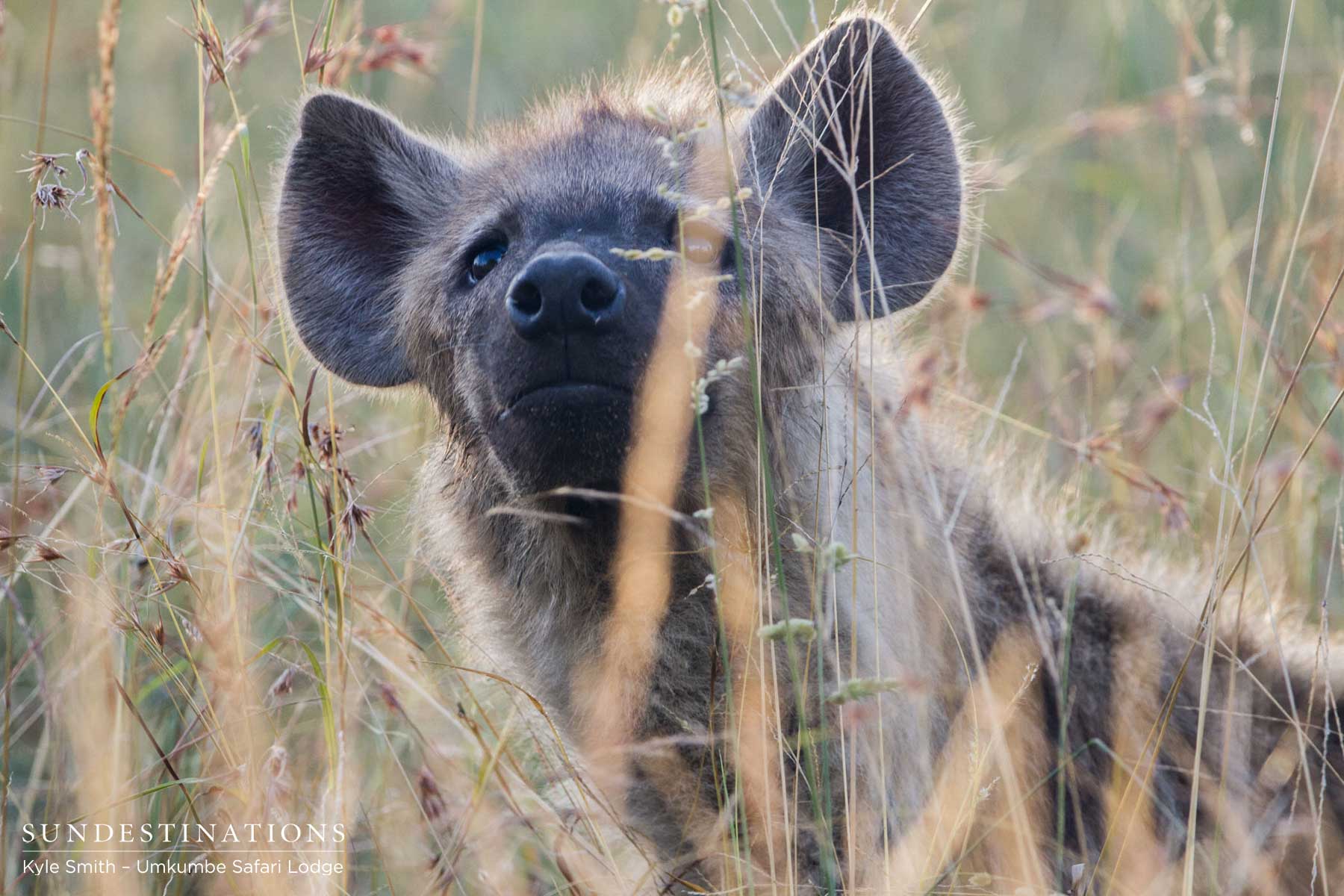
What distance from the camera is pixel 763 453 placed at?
1881 millimetres

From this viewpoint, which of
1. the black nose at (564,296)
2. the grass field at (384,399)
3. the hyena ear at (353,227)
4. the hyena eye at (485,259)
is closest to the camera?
the black nose at (564,296)

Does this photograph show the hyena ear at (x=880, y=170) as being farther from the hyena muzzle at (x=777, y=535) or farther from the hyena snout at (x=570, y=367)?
the hyena snout at (x=570, y=367)

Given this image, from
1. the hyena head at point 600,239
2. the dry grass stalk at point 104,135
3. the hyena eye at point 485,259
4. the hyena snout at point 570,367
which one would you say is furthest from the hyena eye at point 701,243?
the dry grass stalk at point 104,135

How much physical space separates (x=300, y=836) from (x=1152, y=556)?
5.76 ft

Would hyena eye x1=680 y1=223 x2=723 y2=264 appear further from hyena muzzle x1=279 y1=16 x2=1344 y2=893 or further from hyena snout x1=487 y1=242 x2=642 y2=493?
hyena snout x1=487 y1=242 x2=642 y2=493

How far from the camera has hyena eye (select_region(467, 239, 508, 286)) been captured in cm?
237

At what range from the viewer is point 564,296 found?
6.40ft

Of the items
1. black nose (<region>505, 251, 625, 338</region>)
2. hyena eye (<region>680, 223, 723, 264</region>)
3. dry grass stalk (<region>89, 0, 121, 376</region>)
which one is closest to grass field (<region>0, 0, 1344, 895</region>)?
dry grass stalk (<region>89, 0, 121, 376</region>)

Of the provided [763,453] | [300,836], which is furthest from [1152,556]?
[300,836]

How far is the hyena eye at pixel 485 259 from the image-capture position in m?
2.37

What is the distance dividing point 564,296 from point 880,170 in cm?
83

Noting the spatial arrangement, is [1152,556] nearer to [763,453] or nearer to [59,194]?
[763,453]

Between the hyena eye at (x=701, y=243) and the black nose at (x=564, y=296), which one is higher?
the hyena eye at (x=701, y=243)

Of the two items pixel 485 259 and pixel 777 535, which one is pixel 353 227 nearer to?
pixel 485 259
